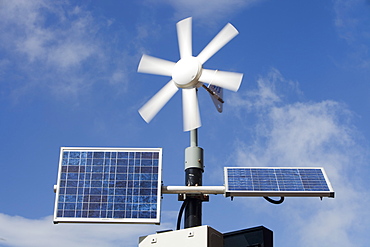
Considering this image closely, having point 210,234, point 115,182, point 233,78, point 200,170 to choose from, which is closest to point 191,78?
point 233,78

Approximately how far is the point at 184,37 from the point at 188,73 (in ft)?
5.68

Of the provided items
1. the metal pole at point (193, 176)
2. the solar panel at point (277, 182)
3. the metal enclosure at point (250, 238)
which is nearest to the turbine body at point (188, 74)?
the metal pole at point (193, 176)

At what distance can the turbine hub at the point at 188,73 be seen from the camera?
16.8 metres

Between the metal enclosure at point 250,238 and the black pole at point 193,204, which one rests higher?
the black pole at point 193,204

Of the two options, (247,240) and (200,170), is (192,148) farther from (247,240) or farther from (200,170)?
(247,240)

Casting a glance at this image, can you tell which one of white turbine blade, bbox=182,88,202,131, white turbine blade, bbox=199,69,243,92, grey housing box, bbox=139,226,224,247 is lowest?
grey housing box, bbox=139,226,224,247

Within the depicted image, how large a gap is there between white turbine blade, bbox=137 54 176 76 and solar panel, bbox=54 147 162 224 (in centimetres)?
319

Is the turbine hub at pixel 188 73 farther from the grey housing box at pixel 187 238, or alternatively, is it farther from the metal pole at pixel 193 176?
the grey housing box at pixel 187 238

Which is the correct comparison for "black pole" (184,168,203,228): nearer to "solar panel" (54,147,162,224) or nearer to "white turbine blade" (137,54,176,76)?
"solar panel" (54,147,162,224)

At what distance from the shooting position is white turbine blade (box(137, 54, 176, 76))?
→ 1762cm

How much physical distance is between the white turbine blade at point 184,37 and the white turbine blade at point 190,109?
1560mm

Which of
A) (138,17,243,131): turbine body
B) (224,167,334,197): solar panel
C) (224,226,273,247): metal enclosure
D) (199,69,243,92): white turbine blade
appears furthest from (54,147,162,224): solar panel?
(199,69,243,92): white turbine blade

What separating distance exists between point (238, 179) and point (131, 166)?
340cm

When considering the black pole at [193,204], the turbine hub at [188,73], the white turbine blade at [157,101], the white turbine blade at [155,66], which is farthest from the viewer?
the white turbine blade at [155,66]
